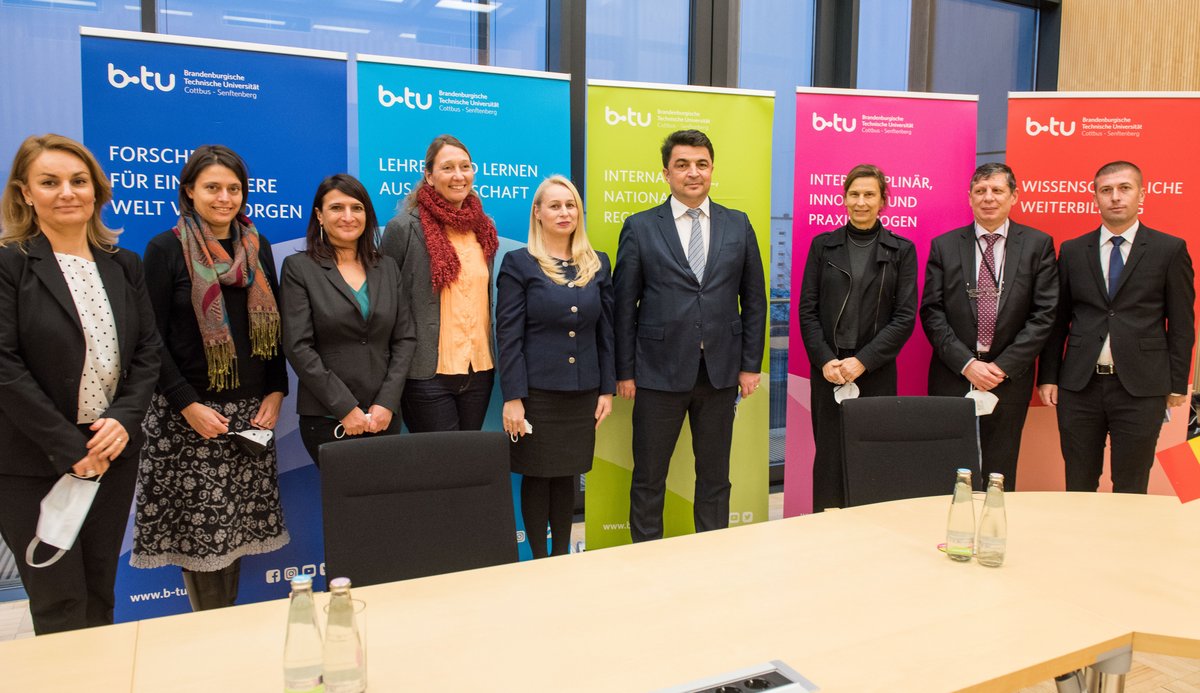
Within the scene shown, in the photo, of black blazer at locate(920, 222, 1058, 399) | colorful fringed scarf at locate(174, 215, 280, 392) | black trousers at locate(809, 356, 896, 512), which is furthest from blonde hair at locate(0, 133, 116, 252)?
black blazer at locate(920, 222, 1058, 399)

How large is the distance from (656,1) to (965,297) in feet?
8.01

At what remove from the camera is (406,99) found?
11.4 feet

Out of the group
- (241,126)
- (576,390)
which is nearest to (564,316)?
(576,390)

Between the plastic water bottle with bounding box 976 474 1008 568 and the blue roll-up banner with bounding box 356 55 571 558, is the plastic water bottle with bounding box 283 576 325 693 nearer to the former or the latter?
the plastic water bottle with bounding box 976 474 1008 568

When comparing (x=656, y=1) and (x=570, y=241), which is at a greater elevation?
(x=656, y=1)

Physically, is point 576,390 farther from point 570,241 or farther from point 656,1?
point 656,1

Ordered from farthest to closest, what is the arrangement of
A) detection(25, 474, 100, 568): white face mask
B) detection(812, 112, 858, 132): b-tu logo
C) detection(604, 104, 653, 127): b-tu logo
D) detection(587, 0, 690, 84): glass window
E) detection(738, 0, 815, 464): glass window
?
detection(738, 0, 815, 464): glass window, detection(587, 0, 690, 84): glass window, detection(812, 112, 858, 132): b-tu logo, detection(604, 104, 653, 127): b-tu logo, detection(25, 474, 100, 568): white face mask

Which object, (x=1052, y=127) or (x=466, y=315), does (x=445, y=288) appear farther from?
(x=1052, y=127)

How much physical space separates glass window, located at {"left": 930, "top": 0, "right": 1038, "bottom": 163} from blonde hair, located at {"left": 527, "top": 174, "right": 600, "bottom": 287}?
11.1 ft

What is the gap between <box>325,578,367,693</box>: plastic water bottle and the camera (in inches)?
43.8

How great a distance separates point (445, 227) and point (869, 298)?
1934 millimetres

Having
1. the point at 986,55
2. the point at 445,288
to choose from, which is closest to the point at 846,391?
the point at 445,288

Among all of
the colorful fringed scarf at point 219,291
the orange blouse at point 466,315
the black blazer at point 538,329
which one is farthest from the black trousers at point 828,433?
the colorful fringed scarf at point 219,291

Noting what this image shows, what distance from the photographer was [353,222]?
288 centimetres
